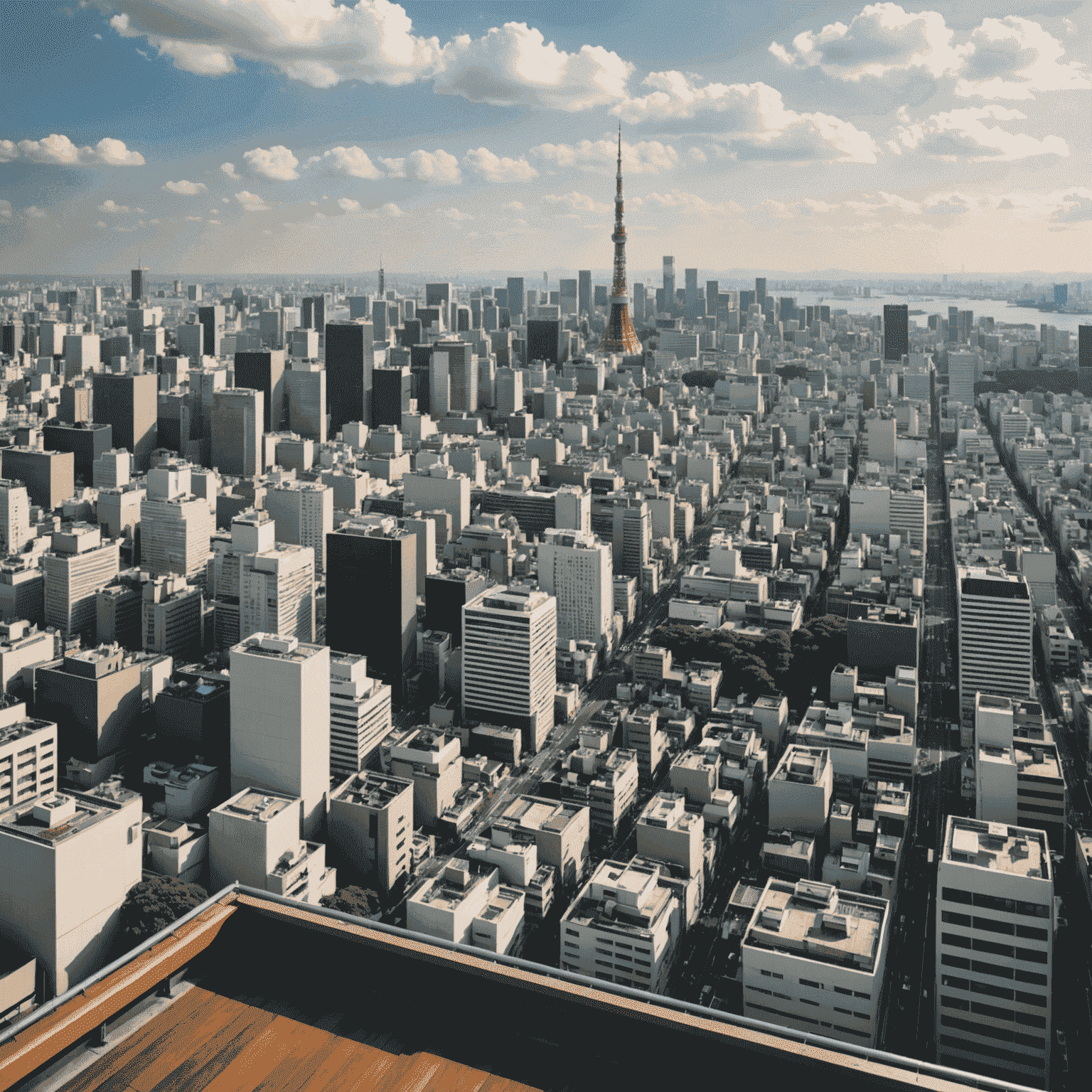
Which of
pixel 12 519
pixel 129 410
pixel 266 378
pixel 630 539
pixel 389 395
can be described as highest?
pixel 266 378

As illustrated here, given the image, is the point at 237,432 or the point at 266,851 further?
the point at 237,432

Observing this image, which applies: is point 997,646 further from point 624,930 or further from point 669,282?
point 669,282

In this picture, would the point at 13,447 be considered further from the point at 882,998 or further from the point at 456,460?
the point at 882,998

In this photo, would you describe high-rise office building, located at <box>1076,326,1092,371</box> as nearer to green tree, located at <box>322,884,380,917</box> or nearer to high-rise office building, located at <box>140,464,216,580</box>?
high-rise office building, located at <box>140,464,216,580</box>

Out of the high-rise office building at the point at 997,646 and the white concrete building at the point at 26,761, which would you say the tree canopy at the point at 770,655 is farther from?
the white concrete building at the point at 26,761

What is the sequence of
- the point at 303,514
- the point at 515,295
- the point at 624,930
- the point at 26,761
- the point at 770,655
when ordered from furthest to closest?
the point at 515,295
the point at 303,514
the point at 770,655
the point at 26,761
the point at 624,930

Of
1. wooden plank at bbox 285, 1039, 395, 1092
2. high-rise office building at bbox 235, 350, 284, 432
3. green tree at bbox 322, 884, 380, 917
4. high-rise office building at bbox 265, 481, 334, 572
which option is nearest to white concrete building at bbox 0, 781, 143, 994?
green tree at bbox 322, 884, 380, 917

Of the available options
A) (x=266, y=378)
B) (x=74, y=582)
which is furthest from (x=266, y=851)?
(x=266, y=378)
